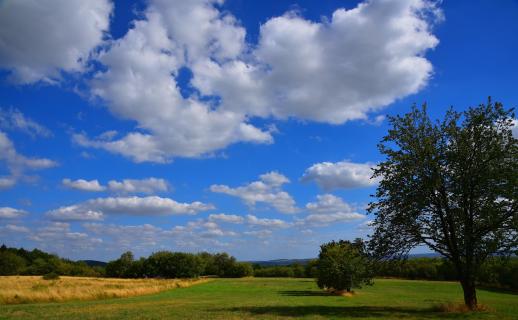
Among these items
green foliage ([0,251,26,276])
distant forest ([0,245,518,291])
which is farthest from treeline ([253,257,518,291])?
green foliage ([0,251,26,276])

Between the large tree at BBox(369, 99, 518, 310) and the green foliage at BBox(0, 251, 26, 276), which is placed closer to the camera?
the large tree at BBox(369, 99, 518, 310)

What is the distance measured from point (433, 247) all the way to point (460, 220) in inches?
101

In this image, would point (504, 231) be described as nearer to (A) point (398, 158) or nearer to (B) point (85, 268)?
(A) point (398, 158)

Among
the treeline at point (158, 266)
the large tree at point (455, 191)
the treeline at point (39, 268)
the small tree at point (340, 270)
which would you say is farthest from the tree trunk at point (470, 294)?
the treeline at point (39, 268)

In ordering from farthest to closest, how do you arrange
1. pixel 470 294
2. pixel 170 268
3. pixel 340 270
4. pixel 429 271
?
pixel 170 268
pixel 429 271
pixel 340 270
pixel 470 294

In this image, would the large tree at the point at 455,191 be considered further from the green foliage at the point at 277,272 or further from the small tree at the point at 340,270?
the green foliage at the point at 277,272

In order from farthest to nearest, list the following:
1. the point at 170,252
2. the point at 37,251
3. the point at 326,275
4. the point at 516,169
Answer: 1. the point at 37,251
2. the point at 170,252
3. the point at 326,275
4. the point at 516,169

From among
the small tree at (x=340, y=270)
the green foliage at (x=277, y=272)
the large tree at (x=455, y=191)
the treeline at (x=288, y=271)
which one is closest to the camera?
the large tree at (x=455, y=191)

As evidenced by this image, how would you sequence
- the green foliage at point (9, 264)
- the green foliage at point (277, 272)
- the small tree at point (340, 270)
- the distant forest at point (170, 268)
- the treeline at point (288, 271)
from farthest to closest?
the green foliage at point (277, 272) < the treeline at point (288, 271) < the green foliage at point (9, 264) < the distant forest at point (170, 268) < the small tree at point (340, 270)

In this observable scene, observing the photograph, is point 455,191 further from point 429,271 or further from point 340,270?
point 429,271

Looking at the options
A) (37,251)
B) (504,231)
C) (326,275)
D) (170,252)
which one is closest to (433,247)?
(504,231)

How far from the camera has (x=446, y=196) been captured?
2605 cm

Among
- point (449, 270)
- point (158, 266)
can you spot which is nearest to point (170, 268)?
point (158, 266)

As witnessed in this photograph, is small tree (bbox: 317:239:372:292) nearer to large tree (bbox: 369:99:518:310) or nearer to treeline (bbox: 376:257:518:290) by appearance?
treeline (bbox: 376:257:518:290)
